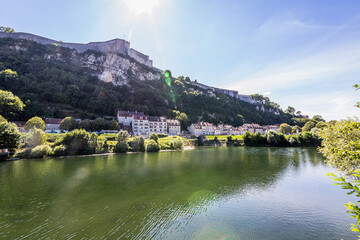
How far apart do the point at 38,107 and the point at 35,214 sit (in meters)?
68.2


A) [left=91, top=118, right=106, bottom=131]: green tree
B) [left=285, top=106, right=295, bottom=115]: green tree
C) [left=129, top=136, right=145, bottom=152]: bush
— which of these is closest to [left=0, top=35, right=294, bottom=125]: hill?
[left=91, top=118, right=106, bottom=131]: green tree

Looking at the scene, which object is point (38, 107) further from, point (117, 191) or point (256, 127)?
point (256, 127)

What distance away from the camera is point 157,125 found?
72938 mm

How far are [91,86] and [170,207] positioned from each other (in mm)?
87960

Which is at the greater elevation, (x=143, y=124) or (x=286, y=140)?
(x=143, y=124)

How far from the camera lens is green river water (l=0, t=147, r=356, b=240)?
9.52 meters

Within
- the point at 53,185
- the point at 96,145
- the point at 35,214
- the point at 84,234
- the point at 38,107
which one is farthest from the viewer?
the point at 38,107

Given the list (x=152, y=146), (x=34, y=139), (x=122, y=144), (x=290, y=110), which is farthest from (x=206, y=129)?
(x=290, y=110)

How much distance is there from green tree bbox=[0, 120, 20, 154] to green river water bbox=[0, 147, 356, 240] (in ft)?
48.7

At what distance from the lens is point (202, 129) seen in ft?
270

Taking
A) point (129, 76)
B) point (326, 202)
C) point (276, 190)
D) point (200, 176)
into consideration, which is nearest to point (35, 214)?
point (200, 176)

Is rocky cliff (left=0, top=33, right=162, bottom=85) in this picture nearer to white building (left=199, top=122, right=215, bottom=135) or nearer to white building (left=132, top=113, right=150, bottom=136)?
white building (left=132, top=113, right=150, bottom=136)

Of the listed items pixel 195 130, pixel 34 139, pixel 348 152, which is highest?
pixel 195 130

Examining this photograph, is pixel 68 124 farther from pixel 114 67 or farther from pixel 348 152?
pixel 348 152
